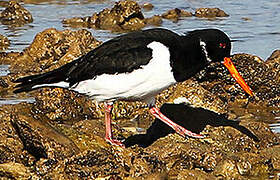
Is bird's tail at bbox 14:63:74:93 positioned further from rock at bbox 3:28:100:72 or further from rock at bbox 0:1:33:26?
rock at bbox 0:1:33:26

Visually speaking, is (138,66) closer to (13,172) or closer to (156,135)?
(156,135)

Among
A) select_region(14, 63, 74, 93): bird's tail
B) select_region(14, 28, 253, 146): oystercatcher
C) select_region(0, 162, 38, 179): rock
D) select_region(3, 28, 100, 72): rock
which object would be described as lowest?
select_region(3, 28, 100, 72): rock

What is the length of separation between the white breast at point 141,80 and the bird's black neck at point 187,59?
0.26 feet

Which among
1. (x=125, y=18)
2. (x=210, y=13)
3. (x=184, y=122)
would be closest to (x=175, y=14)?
(x=210, y=13)

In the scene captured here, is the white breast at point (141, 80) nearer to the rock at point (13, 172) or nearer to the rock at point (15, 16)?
the rock at point (13, 172)

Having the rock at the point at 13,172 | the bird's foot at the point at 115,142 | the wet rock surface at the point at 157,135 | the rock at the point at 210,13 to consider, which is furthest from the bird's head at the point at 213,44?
the rock at the point at 210,13

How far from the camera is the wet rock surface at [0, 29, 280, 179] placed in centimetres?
639

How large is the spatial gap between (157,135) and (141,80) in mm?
1111

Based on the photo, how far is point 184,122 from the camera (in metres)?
7.90

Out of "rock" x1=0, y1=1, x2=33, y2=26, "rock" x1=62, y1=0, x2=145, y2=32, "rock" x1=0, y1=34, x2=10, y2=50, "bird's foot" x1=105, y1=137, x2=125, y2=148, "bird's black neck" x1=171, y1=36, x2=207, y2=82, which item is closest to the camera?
"bird's black neck" x1=171, y1=36, x2=207, y2=82

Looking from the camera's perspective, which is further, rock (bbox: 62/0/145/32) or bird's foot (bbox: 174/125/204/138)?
rock (bbox: 62/0/145/32)

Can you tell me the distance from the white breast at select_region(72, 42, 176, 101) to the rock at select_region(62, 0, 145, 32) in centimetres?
836

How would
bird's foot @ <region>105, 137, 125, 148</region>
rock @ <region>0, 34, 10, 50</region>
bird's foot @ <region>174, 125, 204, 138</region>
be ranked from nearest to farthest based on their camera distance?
bird's foot @ <region>105, 137, 125, 148</region>
bird's foot @ <region>174, 125, 204, 138</region>
rock @ <region>0, 34, 10, 50</region>

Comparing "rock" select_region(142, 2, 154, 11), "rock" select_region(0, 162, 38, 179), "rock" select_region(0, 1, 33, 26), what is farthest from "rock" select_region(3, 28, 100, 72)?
"rock" select_region(142, 2, 154, 11)
